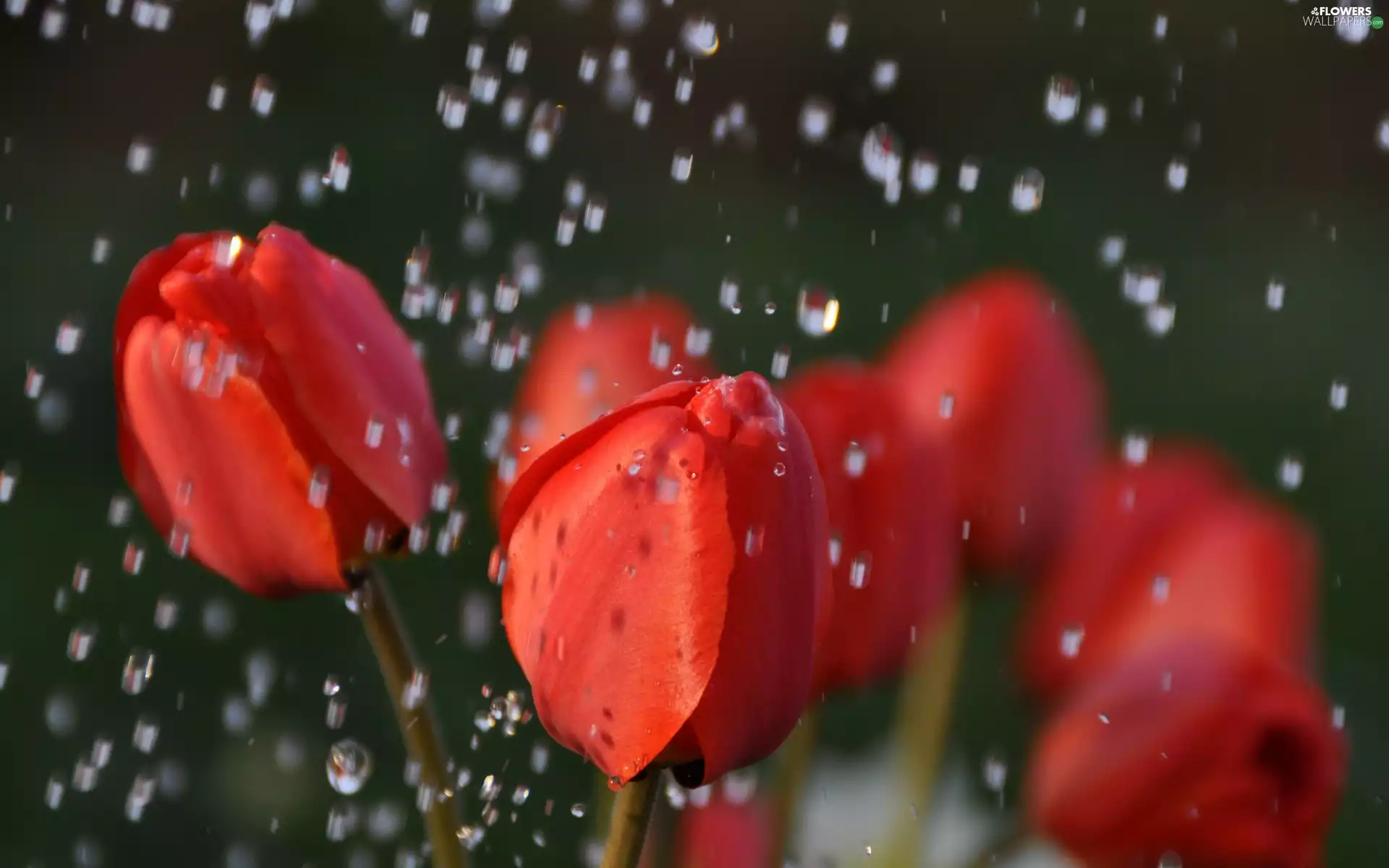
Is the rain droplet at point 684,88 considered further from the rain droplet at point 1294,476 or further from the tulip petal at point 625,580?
the tulip petal at point 625,580

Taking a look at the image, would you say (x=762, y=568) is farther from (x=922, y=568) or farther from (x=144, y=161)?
(x=144, y=161)

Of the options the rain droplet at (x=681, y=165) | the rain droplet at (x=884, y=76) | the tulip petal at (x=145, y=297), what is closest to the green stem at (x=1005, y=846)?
the tulip petal at (x=145, y=297)

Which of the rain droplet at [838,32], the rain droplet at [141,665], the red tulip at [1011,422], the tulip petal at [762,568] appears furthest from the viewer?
the rain droplet at [838,32]

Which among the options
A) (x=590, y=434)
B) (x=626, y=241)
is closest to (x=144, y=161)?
(x=626, y=241)

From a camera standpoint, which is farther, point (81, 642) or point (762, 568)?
point (81, 642)

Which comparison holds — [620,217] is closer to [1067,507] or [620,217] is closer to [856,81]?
[856,81]

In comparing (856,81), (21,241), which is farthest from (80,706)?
(856,81)
